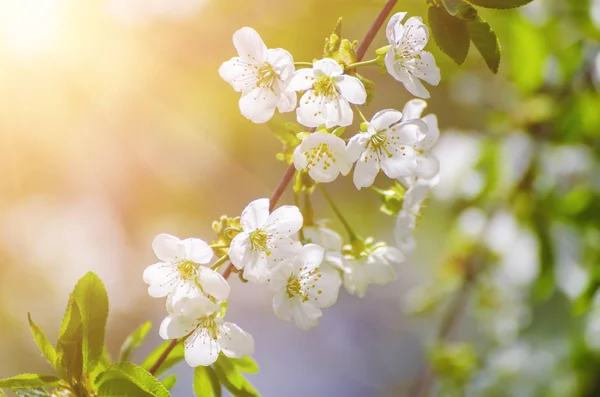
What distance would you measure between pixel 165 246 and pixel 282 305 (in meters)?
0.15

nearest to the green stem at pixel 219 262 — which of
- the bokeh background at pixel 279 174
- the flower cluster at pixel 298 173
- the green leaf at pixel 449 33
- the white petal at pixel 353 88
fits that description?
the flower cluster at pixel 298 173

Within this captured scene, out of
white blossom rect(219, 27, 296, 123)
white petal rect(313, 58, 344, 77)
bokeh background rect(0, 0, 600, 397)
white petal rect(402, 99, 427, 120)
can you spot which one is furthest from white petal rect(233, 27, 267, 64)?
bokeh background rect(0, 0, 600, 397)

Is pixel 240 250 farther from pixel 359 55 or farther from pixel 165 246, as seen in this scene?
pixel 359 55

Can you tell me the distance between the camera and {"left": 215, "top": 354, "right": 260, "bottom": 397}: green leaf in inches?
28.2

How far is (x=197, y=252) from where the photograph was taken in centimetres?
66

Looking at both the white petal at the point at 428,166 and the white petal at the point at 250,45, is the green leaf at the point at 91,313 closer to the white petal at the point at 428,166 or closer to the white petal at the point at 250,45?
the white petal at the point at 250,45

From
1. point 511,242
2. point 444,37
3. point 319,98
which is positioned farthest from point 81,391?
point 511,242

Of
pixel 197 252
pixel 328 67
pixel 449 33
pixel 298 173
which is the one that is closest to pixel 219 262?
pixel 197 252

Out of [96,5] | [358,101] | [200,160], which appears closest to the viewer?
[358,101]

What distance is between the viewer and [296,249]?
664 mm

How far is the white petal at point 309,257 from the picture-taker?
2.17 ft

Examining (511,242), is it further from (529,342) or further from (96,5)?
(96,5)

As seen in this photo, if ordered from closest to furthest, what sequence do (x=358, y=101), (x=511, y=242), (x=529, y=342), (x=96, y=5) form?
(x=358, y=101) → (x=511, y=242) → (x=529, y=342) → (x=96, y=5)

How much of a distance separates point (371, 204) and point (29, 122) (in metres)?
1.45
